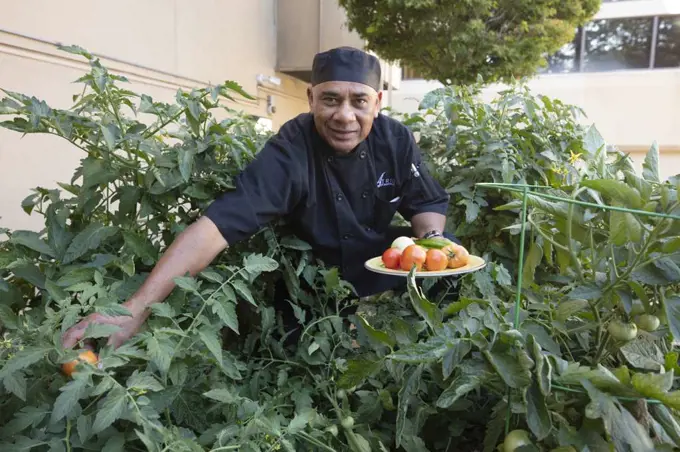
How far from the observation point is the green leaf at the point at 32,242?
4.94 feet

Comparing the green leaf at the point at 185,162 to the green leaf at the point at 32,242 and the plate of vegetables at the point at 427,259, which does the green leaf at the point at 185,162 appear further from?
the plate of vegetables at the point at 427,259

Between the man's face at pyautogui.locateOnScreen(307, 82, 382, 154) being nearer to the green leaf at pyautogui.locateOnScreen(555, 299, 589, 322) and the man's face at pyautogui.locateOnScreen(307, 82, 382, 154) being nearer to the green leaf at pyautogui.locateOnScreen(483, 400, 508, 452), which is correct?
the green leaf at pyautogui.locateOnScreen(555, 299, 589, 322)

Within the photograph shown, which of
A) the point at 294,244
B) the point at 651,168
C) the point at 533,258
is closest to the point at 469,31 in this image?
the point at 294,244

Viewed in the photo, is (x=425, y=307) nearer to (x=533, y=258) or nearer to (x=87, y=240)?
(x=533, y=258)

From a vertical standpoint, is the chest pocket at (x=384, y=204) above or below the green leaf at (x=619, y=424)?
above

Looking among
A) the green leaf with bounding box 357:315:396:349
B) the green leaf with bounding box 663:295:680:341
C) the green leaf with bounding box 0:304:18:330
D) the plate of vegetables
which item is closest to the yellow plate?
the plate of vegetables

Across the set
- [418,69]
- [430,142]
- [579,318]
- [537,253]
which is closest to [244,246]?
[537,253]

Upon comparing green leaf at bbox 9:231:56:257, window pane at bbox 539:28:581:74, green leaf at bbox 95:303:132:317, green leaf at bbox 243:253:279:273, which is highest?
window pane at bbox 539:28:581:74

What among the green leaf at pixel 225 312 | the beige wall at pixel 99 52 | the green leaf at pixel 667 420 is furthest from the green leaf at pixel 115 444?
the beige wall at pixel 99 52

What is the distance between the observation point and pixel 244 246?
1.95 metres

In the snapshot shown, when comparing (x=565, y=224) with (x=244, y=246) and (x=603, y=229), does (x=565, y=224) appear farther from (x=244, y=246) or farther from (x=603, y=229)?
(x=244, y=246)

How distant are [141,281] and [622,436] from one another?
1.26 metres

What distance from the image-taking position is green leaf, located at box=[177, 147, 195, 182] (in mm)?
1628

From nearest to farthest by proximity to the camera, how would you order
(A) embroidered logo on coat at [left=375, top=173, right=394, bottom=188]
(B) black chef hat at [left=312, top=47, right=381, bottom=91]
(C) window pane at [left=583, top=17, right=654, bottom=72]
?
(B) black chef hat at [left=312, top=47, right=381, bottom=91]
(A) embroidered logo on coat at [left=375, top=173, right=394, bottom=188]
(C) window pane at [left=583, top=17, right=654, bottom=72]
